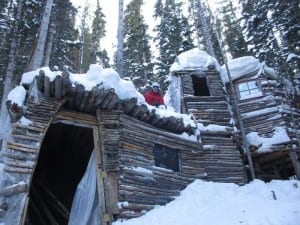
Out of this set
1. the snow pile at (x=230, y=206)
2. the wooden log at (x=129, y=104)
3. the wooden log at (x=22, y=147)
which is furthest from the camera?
the wooden log at (x=129, y=104)

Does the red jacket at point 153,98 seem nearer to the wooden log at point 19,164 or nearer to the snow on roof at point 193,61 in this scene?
the snow on roof at point 193,61

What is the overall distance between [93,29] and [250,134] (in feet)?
75.4

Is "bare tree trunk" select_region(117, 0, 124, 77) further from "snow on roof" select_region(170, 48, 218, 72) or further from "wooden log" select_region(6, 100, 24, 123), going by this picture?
"wooden log" select_region(6, 100, 24, 123)

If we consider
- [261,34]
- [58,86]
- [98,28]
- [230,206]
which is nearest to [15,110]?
Answer: [58,86]

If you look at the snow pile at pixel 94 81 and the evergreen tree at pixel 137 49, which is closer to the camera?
the snow pile at pixel 94 81

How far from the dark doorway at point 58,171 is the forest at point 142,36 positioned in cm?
335

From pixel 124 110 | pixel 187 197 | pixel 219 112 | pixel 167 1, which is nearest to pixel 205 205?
pixel 187 197

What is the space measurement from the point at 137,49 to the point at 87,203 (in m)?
22.4

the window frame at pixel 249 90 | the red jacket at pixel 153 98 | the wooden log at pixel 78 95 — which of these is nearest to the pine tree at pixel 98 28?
the window frame at pixel 249 90

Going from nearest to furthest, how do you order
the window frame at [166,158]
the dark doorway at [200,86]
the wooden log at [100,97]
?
the wooden log at [100,97]
the window frame at [166,158]
the dark doorway at [200,86]

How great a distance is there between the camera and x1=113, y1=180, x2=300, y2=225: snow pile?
9.32 meters

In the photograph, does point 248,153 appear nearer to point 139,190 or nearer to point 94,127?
point 139,190

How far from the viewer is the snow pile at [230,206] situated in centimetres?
932

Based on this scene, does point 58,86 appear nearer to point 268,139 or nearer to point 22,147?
point 22,147
